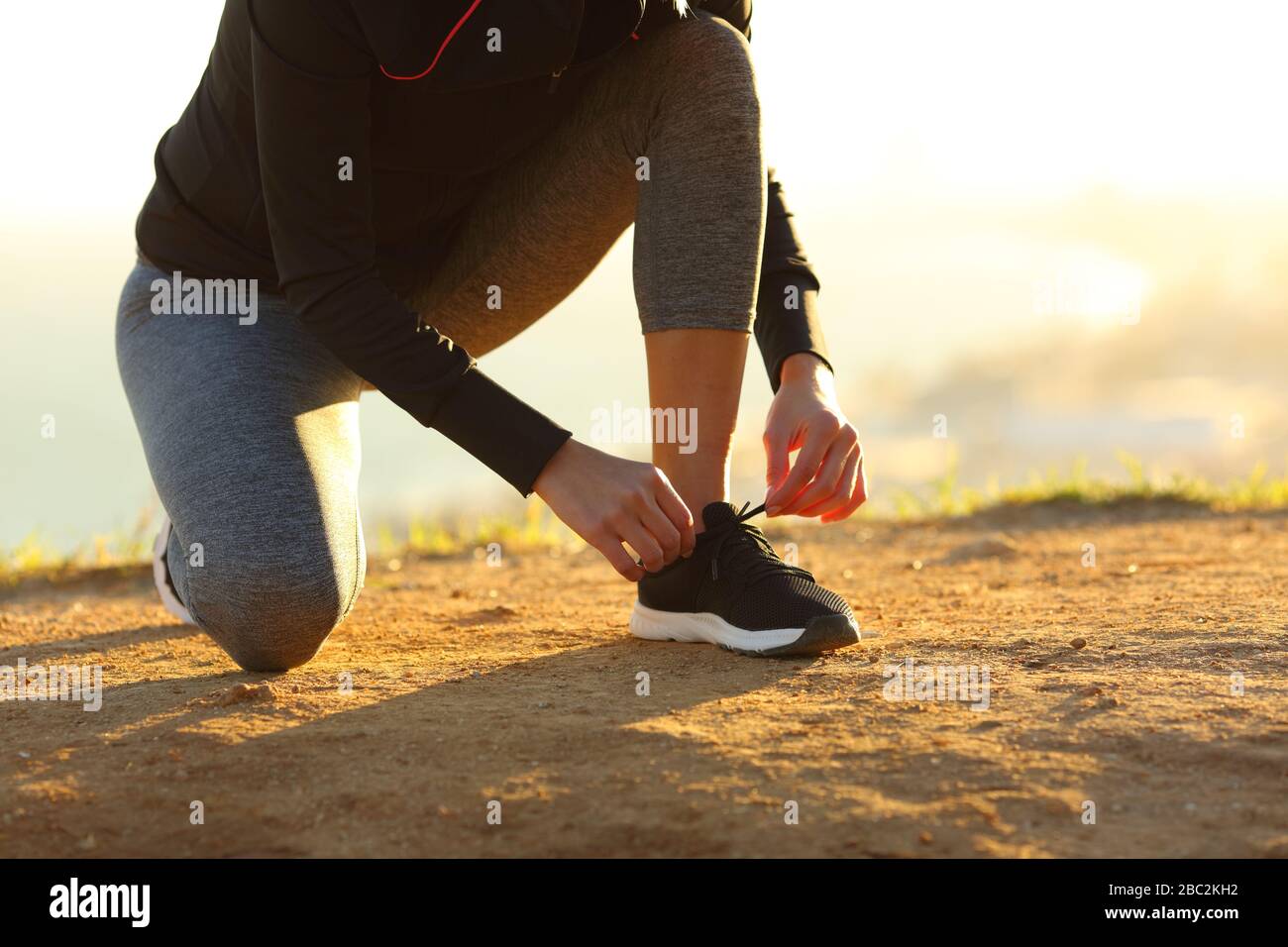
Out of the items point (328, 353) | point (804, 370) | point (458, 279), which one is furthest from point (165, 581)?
point (804, 370)

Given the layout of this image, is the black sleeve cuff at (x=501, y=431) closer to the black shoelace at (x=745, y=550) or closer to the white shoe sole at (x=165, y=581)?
the black shoelace at (x=745, y=550)

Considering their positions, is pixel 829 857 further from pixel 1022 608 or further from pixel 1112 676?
pixel 1022 608

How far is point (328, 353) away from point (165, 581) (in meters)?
0.71

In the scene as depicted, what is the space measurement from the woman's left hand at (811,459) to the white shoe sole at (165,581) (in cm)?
131

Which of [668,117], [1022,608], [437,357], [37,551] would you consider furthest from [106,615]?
[1022,608]

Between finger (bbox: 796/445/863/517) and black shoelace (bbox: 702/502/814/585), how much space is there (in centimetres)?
10

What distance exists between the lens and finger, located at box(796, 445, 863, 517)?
183 centimetres

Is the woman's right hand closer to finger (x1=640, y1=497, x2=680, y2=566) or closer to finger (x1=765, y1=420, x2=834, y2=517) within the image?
finger (x1=640, y1=497, x2=680, y2=566)

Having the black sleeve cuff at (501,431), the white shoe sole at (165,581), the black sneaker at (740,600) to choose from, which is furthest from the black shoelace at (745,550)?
the white shoe sole at (165,581)

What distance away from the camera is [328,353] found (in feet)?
7.40

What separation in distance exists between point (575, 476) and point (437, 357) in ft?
0.86

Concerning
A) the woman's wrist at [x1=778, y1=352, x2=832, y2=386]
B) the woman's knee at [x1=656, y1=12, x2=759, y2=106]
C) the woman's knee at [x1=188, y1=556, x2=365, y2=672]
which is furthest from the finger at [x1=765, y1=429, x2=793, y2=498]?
the woman's knee at [x1=188, y1=556, x2=365, y2=672]

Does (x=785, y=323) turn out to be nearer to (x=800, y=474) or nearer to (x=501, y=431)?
(x=800, y=474)

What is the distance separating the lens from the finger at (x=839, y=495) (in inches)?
72.1
